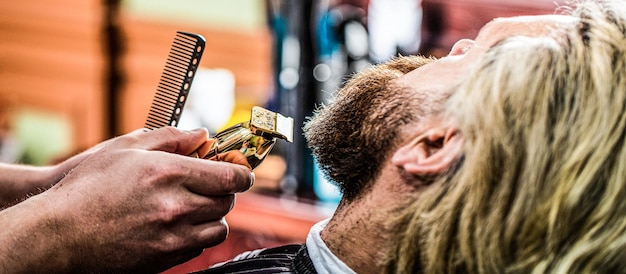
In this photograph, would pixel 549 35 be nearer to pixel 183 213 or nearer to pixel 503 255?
pixel 503 255

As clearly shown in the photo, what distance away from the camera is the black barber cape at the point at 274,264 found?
6.12 feet

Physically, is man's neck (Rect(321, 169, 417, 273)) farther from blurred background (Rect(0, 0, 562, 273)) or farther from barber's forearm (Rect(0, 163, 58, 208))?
blurred background (Rect(0, 0, 562, 273))

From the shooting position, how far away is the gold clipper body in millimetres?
1618

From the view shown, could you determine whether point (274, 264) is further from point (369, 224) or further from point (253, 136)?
point (253, 136)

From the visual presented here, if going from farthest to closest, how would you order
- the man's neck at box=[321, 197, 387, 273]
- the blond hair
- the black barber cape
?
the black barber cape, the man's neck at box=[321, 197, 387, 273], the blond hair

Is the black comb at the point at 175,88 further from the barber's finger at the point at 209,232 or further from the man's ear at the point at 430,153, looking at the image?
the man's ear at the point at 430,153

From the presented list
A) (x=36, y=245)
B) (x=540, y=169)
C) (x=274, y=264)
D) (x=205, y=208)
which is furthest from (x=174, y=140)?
(x=540, y=169)

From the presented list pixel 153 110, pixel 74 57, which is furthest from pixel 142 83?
pixel 153 110

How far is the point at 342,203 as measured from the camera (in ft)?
6.05

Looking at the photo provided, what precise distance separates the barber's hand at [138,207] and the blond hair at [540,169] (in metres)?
0.48

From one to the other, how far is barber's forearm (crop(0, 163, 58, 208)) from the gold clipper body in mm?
759

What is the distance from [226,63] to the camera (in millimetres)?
5793

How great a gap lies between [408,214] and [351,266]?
226 mm

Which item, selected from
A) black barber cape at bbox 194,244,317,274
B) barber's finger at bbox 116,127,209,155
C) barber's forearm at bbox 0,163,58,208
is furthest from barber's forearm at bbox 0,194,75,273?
barber's forearm at bbox 0,163,58,208
